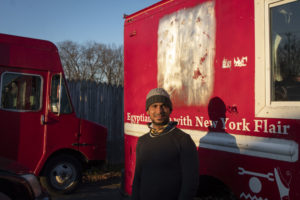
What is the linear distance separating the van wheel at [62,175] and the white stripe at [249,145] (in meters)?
4.07

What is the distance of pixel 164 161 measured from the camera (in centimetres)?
225

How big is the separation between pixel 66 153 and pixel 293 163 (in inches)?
207

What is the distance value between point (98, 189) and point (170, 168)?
17.6ft

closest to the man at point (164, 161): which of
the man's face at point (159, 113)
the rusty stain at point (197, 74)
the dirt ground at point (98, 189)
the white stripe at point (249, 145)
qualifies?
the man's face at point (159, 113)

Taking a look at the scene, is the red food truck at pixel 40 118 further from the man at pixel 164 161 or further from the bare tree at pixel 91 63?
the bare tree at pixel 91 63

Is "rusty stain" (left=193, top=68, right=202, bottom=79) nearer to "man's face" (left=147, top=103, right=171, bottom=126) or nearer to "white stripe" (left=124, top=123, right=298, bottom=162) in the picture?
"white stripe" (left=124, top=123, right=298, bottom=162)

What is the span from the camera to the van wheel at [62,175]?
6.29m

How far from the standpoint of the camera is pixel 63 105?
6.34 meters

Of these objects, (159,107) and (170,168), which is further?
(159,107)

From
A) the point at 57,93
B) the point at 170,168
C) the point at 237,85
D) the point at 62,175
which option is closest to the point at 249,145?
the point at 237,85

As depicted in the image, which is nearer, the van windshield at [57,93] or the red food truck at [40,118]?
the red food truck at [40,118]

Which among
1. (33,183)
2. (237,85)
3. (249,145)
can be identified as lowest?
(33,183)

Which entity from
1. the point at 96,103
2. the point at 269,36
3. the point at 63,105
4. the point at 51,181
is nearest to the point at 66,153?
the point at 51,181

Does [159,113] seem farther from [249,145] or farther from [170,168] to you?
[249,145]
